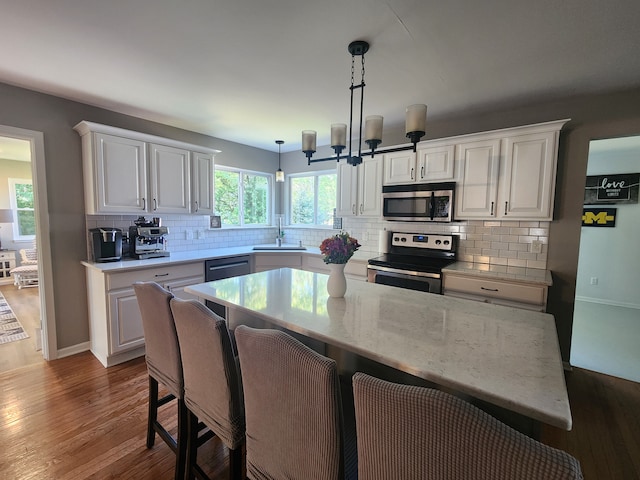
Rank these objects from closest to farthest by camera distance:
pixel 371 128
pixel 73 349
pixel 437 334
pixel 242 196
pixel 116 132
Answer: pixel 437 334 < pixel 371 128 < pixel 116 132 < pixel 73 349 < pixel 242 196

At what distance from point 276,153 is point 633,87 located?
405 cm

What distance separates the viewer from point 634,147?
13.5ft

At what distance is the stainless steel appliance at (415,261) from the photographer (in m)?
2.79

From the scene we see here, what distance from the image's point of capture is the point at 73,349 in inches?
112

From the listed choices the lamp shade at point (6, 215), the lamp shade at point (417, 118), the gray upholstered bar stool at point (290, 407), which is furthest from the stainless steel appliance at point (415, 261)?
the lamp shade at point (6, 215)

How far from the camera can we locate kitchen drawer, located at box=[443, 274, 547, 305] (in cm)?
238

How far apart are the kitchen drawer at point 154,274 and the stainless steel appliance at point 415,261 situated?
1.88 meters

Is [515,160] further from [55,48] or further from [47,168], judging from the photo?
[47,168]

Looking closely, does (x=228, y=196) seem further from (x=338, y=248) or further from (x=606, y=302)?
(x=606, y=302)

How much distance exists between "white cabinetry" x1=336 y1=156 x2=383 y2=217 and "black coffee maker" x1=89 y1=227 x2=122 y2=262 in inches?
95.4

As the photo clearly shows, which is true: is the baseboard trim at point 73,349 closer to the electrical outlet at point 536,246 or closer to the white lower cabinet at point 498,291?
the white lower cabinet at point 498,291

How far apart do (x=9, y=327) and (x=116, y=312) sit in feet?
6.96

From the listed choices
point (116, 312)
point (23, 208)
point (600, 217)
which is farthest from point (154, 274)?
point (600, 217)

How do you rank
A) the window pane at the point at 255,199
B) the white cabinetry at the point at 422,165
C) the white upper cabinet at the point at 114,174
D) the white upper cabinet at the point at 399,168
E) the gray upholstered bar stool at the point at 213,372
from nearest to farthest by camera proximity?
the gray upholstered bar stool at the point at 213,372
the white upper cabinet at the point at 114,174
the white cabinetry at the point at 422,165
the white upper cabinet at the point at 399,168
the window pane at the point at 255,199
